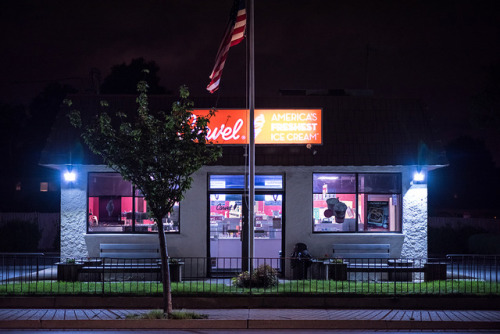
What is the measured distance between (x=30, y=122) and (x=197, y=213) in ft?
133

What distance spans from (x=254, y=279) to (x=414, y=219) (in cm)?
580

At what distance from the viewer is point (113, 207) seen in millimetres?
17422

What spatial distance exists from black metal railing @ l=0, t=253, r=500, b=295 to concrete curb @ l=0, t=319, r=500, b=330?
5.13ft

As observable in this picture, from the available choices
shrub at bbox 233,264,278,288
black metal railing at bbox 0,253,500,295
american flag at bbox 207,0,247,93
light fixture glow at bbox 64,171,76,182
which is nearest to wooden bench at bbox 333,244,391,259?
black metal railing at bbox 0,253,500,295

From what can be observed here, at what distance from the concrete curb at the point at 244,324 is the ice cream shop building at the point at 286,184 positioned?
570 cm

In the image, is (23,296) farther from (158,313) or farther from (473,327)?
(473,327)

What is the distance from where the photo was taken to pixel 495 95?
33.8m

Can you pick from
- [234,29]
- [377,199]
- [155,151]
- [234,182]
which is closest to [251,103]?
[234,29]

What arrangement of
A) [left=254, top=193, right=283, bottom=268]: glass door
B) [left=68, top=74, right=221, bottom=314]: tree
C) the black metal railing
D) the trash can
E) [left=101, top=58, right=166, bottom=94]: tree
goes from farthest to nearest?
[left=101, top=58, right=166, bottom=94]: tree, [left=254, top=193, right=283, bottom=268]: glass door, the trash can, the black metal railing, [left=68, top=74, right=221, bottom=314]: tree

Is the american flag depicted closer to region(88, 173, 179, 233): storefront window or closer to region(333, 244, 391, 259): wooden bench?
region(88, 173, 179, 233): storefront window

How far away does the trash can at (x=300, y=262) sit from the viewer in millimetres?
16203

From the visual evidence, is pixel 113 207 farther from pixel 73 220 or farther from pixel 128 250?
pixel 128 250

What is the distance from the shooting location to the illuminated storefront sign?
663 inches

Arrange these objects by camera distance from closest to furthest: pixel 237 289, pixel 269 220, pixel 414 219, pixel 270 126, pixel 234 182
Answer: pixel 237 289 < pixel 270 126 < pixel 414 219 < pixel 234 182 < pixel 269 220
